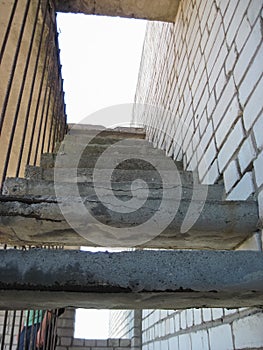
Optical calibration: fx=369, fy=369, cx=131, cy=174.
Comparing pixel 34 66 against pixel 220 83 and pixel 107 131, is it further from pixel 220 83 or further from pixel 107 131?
pixel 107 131

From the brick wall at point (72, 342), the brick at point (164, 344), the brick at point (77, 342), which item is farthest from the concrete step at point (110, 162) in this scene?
the brick at point (77, 342)

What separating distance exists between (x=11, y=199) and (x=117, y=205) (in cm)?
29

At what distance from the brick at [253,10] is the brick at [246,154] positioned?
1.31ft

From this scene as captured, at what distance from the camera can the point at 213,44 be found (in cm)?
173

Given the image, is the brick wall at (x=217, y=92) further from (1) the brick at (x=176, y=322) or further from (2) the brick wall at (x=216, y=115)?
(1) the brick at (x=176, y=322)

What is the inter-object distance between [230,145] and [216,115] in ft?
0.81

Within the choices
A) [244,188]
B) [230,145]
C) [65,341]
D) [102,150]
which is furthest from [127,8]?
[65,341]

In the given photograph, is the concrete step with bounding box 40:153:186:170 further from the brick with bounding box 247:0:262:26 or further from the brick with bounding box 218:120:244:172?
the brick with bounding box 247:0:262:26

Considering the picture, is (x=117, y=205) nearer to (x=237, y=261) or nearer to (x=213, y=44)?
(x=237, y=261)

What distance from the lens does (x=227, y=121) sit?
1445 mm

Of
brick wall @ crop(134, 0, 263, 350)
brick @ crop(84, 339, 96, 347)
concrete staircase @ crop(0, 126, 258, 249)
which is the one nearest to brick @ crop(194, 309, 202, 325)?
brick wall @ crop(134, 0, 263, 350)

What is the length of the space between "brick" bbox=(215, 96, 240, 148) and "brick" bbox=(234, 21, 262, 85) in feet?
0.29

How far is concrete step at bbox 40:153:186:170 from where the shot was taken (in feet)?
6.72

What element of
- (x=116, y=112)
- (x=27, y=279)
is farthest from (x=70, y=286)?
(x=116, y=112)
